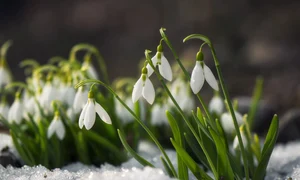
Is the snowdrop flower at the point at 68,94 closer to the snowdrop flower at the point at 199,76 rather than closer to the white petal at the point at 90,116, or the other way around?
the white petal at the point at 90,116

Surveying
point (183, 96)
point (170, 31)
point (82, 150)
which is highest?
point (170, 31)

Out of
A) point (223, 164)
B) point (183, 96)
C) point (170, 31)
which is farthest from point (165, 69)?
point (170, 31)

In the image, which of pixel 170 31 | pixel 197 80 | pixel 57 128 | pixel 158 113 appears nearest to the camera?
pixel 197 80

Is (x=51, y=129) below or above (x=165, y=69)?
below

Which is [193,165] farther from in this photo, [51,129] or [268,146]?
[51,129]

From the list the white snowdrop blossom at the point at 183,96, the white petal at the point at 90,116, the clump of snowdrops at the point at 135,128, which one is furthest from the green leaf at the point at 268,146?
the white snowdrop blossom at the point at 183,96

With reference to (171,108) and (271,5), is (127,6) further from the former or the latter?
(171,108)
